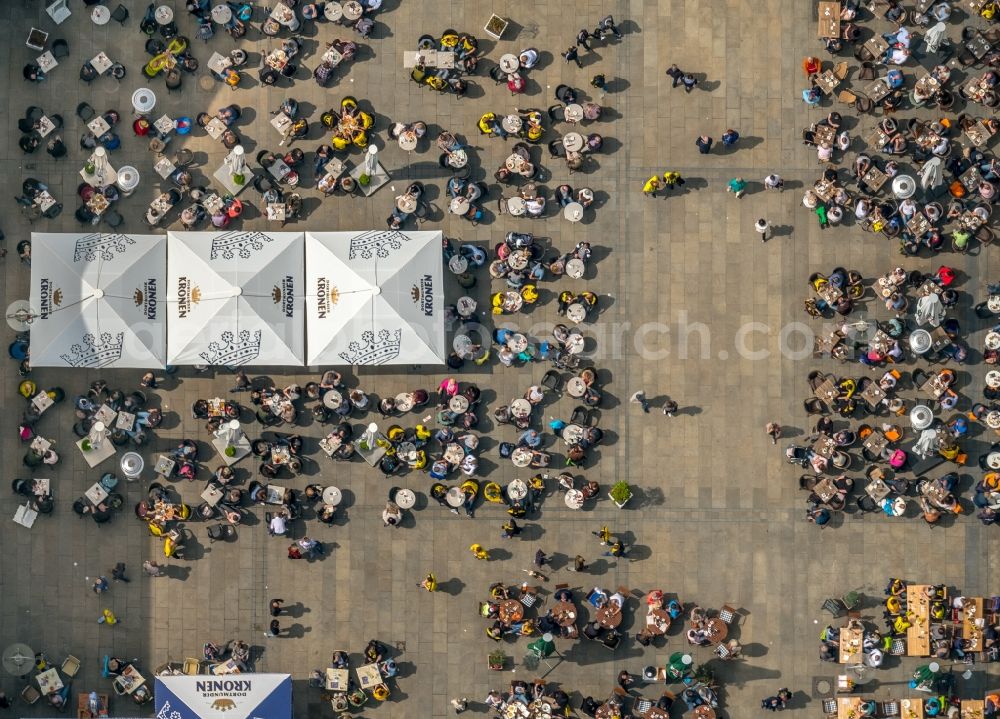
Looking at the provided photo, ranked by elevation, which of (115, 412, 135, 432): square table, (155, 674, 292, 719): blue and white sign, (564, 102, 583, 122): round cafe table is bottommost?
(155, 674, 292, 719): blue and white sign

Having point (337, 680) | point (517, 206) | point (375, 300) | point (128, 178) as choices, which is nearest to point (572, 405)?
point (517, 206)

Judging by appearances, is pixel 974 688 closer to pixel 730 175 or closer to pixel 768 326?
pixel 768 326

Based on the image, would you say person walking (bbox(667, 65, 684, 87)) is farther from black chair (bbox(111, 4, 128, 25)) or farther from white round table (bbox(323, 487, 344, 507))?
black chair (bbox(111, 4, 128, 25))

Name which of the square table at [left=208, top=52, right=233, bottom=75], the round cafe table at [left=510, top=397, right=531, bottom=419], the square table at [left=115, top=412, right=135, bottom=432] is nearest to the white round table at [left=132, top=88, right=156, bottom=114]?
the square table at [left=208, top=52, right=233, bottom=75]

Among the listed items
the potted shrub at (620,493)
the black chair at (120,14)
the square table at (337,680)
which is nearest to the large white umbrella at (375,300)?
the potted shrub at (620,493)

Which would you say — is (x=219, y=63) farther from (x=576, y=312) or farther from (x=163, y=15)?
(x=576, y=312)

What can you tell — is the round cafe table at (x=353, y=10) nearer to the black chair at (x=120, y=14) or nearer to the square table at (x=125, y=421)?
the black chair at (x=120, y=14)

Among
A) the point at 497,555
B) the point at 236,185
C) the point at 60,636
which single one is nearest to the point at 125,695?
the point at 60,636
